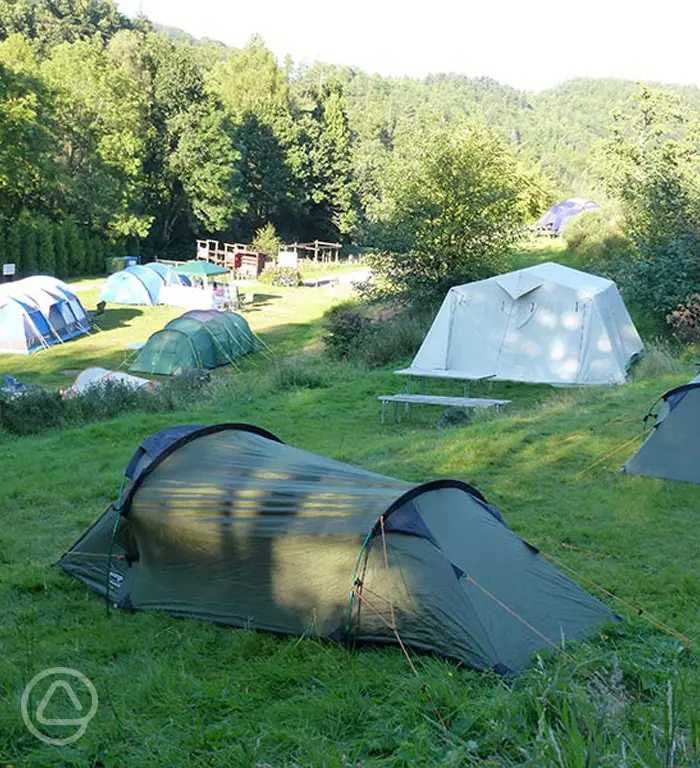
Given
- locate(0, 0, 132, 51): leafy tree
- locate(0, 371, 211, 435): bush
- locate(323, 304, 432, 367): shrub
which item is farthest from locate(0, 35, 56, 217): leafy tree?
locate(0, 0, 132, 51): leafy tree

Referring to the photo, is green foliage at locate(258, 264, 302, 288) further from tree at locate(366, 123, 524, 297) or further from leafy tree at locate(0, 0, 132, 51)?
leafy tree at locate(0, 0, 132, 51)

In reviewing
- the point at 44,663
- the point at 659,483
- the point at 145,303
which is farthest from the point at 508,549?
the point at 145,303

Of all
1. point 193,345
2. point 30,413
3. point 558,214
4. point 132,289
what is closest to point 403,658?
point 30,413

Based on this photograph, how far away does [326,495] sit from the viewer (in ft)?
19.0

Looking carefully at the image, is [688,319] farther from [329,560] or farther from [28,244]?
[28,244]

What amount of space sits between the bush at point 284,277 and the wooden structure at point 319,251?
8.41 meters

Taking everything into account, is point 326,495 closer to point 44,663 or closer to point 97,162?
point 44,663

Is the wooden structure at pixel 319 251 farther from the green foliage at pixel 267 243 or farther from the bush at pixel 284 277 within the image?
the bush at pixel 284 277

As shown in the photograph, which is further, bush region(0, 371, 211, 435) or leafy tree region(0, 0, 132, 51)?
leafy tree region(0, 0, 132, 51)

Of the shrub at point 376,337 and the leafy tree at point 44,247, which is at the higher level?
the leafy tree at point 44,247

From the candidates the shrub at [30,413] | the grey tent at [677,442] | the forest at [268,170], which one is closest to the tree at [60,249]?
the forest at [268,170]

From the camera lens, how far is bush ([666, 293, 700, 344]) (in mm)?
17328

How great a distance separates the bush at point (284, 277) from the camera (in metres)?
42.9

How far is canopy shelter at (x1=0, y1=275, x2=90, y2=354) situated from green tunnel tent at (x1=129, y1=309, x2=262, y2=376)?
4.10 m
